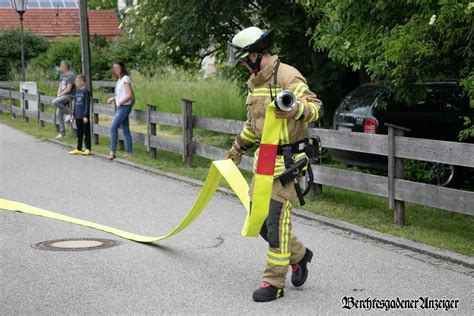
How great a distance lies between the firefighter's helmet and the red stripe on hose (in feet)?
1.99

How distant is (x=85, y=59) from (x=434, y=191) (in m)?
12.1

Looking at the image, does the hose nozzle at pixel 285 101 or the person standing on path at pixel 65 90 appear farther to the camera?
the person standing on path at pixel 65 90

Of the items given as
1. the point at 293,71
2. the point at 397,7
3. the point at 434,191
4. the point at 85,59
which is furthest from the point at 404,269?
the point at 85,59

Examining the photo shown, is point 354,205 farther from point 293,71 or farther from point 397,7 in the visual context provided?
point 293,71

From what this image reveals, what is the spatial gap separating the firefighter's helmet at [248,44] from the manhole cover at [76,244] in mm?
2756

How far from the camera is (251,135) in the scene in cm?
641

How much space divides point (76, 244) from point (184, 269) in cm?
151

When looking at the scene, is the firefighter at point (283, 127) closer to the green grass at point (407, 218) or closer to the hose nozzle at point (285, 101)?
the hose nozzle at point (285, 101)

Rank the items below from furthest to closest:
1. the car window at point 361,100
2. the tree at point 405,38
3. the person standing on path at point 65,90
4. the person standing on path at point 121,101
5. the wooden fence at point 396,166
A: the person standing on path at point 65,90, the person standing on path at point 121,101, the car window at point 361,100, the tree at point 405,38, the wooden fence at point 396,166

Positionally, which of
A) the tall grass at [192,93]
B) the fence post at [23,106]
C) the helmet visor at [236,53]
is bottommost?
the fence post at [23,106]

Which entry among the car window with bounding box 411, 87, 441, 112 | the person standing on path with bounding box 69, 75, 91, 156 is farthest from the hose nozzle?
the person standing on path with bounding box 69, 75, 91, 156

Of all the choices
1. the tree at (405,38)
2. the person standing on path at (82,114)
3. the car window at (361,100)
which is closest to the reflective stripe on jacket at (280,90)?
the tree at (405,38)

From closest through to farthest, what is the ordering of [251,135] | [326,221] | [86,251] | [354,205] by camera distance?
[251,135] < [86,251] < [326,221] < [354,205]

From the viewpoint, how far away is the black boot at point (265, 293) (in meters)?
5.90
